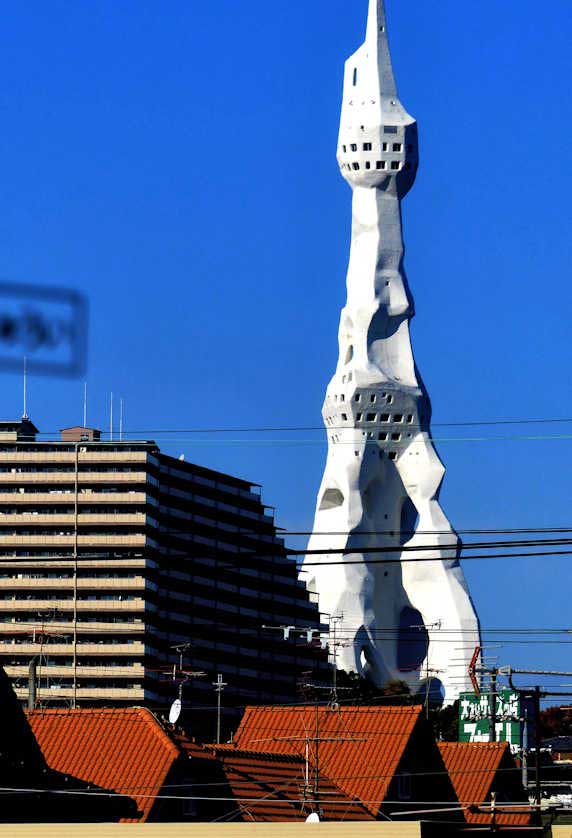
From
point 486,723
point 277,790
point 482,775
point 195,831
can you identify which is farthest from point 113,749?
point 486,723

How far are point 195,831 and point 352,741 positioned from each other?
15.4 meters

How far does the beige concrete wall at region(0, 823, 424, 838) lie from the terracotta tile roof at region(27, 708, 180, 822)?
8.25m

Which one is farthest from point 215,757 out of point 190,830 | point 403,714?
point 190,830

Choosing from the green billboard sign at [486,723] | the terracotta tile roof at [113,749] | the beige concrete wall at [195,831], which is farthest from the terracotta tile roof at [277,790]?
the green billboard sign at [486,723]

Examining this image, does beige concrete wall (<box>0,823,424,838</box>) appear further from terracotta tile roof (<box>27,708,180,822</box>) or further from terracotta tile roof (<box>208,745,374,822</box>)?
terracotta tile roof (<box>208,745,374,822</box>)

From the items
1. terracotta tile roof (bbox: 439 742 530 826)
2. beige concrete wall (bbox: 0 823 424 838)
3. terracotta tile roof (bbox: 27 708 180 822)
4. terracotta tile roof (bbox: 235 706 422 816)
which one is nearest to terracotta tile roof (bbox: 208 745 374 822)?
terracotta tile roof (bbox: 235 706 422 816)

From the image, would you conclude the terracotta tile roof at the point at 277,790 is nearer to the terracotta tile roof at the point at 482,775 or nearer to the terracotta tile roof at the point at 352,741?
the terracotta tile roof at the point at 352,741

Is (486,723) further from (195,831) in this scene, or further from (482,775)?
(195,831)

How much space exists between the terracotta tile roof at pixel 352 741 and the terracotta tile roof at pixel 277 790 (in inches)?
20.9

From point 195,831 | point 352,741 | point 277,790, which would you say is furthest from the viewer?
point 352,741

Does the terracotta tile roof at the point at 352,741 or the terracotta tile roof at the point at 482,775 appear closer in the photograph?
the terracotta tile roof at the point at 352,741

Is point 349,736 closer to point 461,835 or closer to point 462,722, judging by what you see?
point 461,835

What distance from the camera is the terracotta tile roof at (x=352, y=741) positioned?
62.8 meters

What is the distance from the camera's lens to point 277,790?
61469mm
